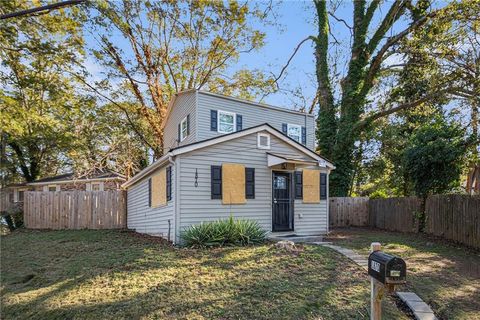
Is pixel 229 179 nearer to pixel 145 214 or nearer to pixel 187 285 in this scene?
pixel 145 214

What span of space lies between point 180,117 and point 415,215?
35.6 ft

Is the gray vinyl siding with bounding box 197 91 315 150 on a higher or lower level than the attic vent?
higher

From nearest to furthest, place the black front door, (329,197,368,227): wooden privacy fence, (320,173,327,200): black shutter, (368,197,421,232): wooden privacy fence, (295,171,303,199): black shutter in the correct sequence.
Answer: the black front door → (295,171,303,199): black shutter → (320,173,327,200): black shutter → (368,197,421,232): wooden privacy fence → (329,197,368,227): wooden privacy fence

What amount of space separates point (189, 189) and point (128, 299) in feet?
14.5

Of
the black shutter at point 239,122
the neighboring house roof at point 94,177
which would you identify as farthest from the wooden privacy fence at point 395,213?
the neighboring house roof at point 94,177

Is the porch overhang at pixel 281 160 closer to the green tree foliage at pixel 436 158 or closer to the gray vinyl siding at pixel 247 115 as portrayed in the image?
the gray vinyl siding at pixel 247 115

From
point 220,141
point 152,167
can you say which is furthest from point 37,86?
point 220,141

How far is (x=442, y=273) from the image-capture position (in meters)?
6.66

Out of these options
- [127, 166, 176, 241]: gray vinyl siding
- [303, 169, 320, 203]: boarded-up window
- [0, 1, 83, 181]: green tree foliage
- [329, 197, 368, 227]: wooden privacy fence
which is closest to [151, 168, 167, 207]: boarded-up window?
[127, 166, 176, 241]: gray vinyl siding

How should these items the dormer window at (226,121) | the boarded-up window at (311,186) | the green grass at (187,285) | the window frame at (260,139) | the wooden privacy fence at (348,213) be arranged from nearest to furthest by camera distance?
the green grass at (187,285), the window frame at (260,139), the boarded-up window at (311,186), the dormer window at (226,121), the wooden privacy fence at (348,213)

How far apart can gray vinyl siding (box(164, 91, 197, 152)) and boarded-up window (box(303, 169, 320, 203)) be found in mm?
4600

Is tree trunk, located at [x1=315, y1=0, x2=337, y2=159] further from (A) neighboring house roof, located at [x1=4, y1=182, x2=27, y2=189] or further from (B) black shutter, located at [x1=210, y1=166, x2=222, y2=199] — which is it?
(A) neighboring house roof, located at [x1=4, y1=182, x2=27, y2=189]

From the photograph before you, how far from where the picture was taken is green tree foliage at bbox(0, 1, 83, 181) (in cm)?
1034

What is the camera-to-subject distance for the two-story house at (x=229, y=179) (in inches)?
361
